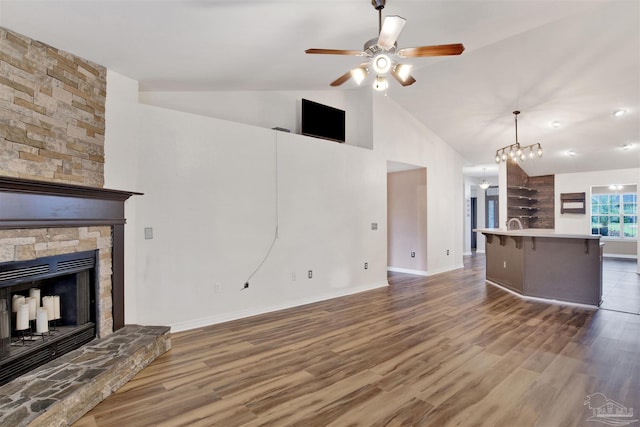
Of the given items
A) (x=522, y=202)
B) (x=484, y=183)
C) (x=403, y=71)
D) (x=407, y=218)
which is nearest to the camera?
(x=403, y=71)

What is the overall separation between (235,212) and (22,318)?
230cm

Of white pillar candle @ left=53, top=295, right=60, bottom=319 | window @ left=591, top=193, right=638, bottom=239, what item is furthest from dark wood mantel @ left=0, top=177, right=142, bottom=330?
window @ left=591, top=193, right=638, bottom=239

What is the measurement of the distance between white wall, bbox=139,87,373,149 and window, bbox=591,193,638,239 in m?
8.05

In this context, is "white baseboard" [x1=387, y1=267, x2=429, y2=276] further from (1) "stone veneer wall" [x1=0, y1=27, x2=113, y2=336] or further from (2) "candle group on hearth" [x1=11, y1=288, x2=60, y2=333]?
(2) "candle group on hearth" [x1=11, y1=288, x2=60, y2=333]

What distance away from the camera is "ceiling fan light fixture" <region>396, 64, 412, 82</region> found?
300cm

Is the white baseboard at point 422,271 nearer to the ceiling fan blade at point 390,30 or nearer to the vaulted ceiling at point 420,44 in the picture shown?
the vaulted ceiling at point 420,44

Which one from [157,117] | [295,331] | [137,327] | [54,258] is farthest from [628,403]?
[157,117]

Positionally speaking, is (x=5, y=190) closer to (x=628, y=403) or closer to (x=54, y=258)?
(x=54, y=258)

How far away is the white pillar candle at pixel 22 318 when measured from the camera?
2.67m

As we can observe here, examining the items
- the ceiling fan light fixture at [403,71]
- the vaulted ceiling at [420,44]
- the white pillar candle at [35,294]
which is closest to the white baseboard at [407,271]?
the vaulted ceiling at [420,44]

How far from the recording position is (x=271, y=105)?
17.1 ft

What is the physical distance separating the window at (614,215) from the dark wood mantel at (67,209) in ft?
39.0

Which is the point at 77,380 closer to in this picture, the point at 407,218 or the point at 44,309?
the point at 44,309

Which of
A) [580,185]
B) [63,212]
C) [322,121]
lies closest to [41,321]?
[63,212]
